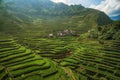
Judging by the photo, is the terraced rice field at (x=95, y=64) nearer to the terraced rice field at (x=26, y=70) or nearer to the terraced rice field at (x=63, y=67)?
the terraced rice field at (x=63, y=67)

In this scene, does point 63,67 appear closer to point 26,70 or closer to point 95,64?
point 95,64

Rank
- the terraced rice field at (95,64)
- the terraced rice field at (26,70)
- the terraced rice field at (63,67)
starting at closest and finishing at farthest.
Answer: the terraced rice field at (26,70), the terraced rice field at (63,67), the terraced rice field at (95,64)

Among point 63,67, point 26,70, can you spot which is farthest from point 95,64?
point 26,70

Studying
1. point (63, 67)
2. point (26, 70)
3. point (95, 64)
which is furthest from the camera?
point (95, 64)

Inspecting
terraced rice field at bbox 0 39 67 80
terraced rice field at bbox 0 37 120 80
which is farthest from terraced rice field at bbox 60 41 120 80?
terraced rice field at bbox 0 39 67 80

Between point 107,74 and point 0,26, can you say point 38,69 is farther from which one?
point 0,26

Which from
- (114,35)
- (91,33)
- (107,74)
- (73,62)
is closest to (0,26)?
(91,33)

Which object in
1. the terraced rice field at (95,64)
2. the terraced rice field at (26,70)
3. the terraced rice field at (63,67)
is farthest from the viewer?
the terraced rice field at (95,64)

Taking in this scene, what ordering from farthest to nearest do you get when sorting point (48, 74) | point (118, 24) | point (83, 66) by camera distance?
point (118, 24), point (83, 66), point (48, 74)

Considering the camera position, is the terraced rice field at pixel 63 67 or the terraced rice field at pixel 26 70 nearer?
the terraced rice field at pixel 26 70

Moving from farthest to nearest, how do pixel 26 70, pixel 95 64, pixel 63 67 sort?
pixel 95 64 → pixel 63 67 → pixel 26 70

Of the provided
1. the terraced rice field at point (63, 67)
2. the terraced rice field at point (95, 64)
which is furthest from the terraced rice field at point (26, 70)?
the terraced rice field at point (95, 64)
